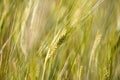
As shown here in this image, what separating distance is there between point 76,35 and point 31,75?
19 cm

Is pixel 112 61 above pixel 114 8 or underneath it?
underneath

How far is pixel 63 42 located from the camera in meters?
0.84

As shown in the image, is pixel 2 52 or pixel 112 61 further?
pixel 2 52

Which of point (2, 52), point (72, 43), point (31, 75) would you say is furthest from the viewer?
point (2, 52)

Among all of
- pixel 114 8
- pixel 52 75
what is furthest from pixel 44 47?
pixel 114 8

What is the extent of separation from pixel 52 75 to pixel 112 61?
0.14m

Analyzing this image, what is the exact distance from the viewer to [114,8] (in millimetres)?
896

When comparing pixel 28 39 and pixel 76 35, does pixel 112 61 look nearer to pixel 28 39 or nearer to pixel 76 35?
pixel 76 35

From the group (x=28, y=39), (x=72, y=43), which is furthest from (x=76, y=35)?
(x=28, y=39)

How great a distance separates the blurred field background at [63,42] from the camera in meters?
0.84

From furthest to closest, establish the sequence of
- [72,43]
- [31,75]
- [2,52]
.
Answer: [2,52] < [72,43] < [31,75]

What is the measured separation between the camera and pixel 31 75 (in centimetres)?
81

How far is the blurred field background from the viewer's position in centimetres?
84

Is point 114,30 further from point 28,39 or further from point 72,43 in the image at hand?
point 28,39
